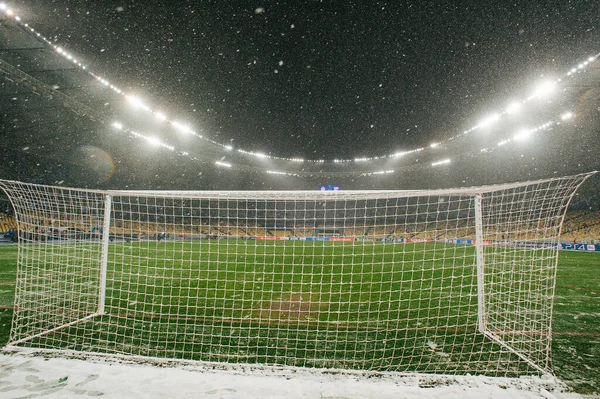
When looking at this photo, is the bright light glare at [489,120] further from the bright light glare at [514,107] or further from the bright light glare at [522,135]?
the bright light glare at [522,135]

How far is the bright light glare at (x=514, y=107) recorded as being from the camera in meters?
16.0

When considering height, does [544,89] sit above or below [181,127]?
above

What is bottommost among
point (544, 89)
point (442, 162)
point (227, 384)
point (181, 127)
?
point (227, 384)

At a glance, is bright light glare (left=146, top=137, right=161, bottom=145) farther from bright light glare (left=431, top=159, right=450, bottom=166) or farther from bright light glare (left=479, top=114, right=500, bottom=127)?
bright light glare (left=431, top=159, right=450, bottom=166)

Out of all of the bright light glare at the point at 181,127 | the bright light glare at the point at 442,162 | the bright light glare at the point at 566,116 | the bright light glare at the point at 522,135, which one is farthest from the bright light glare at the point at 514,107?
the bright light glare at the point at 181,127

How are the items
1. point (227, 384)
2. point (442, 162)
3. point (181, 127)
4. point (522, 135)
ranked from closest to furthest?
point (227, 384)
point (181, 127)
point (522, 135)
point (442, 162)

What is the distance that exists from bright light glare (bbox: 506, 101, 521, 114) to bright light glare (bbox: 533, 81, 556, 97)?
3.07 ft

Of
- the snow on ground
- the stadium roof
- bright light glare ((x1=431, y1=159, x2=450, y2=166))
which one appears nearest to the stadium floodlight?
the stadium roof

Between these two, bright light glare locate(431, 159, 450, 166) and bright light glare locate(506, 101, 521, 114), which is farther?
bright light glare locate(431, 159, 450, 166)

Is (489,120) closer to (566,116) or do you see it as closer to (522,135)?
(566,116)

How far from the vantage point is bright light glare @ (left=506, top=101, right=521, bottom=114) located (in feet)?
52.5

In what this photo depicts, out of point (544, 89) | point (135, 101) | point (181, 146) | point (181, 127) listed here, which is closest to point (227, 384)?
point (135, 101)

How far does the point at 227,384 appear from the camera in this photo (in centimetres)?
205

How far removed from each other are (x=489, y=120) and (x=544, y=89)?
3268 millimetres
